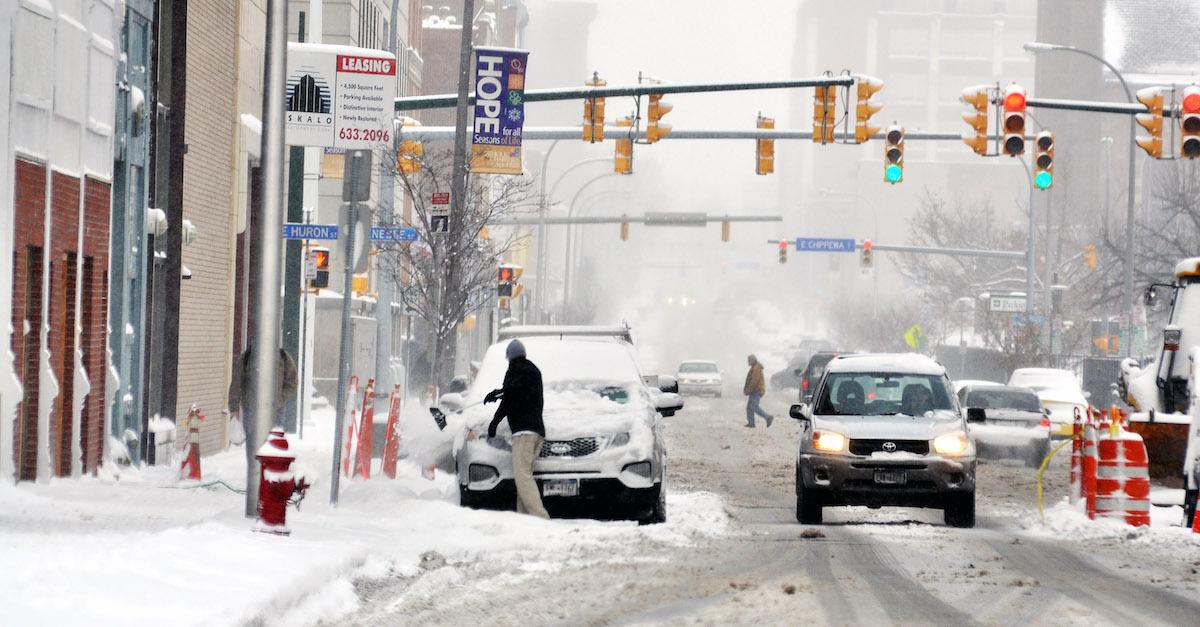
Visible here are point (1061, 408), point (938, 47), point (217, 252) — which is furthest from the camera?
point (938, 47)

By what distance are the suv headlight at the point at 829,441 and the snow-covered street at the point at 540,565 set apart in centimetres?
78

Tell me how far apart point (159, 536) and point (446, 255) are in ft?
54.7

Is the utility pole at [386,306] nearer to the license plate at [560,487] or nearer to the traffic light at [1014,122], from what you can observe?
the traffic light at [1014,122]

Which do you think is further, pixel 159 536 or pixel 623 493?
pixel 623 493

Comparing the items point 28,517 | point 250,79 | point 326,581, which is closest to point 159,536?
point 326,581

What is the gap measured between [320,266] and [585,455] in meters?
16.4

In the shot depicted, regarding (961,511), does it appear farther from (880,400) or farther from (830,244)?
(830,244)

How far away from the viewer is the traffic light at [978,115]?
26.2 meters

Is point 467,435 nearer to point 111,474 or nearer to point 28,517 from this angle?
point 28,517

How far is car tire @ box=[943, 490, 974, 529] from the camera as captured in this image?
16766 millimetres

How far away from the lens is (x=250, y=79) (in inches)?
1146

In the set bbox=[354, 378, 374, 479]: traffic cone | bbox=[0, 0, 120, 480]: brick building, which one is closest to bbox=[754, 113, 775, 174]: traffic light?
bbox=[354, 378, 374, 479]: traffic cone

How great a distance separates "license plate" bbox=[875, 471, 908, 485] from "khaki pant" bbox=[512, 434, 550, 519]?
132 inches

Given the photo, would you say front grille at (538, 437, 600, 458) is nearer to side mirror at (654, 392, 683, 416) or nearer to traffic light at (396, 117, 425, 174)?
side mirror at (654, 392, 683, 416)
